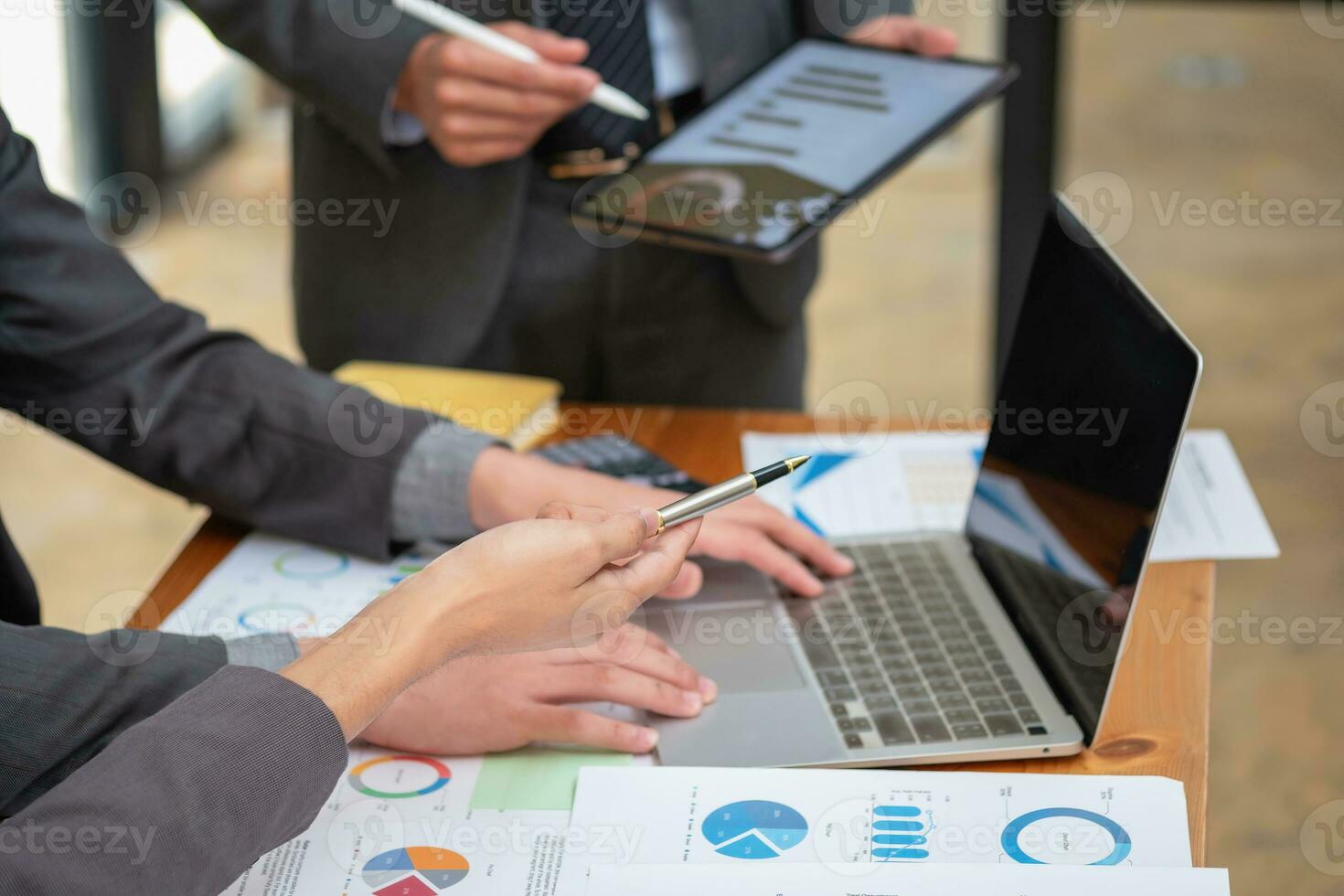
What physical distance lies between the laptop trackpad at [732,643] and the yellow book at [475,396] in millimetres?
321

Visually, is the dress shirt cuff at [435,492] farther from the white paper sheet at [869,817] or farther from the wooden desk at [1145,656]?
the white paper sheet at [869,817]

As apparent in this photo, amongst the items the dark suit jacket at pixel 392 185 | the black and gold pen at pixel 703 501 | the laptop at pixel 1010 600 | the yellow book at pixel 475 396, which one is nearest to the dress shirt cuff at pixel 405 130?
the dark suit jacket at pixel 392 185

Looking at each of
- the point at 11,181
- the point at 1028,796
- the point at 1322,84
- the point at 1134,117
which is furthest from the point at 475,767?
the point at 1322,84

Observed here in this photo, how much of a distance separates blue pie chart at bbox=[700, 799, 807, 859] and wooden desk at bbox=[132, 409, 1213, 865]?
5.2 inches

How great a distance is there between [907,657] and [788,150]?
20.7 inches

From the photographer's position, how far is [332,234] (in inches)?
59.2

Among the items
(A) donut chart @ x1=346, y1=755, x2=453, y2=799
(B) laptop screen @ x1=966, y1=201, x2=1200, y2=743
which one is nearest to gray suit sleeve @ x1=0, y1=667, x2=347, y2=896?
(A) donut chart @ x1=346, y1=755, x2=453, y2=799

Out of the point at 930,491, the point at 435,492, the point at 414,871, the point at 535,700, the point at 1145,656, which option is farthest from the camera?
the point at 930,491

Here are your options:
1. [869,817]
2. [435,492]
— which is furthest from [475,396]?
A: [869,817]

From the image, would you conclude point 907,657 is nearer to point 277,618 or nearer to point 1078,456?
point 1078,456

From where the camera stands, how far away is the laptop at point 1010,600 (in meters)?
0.88

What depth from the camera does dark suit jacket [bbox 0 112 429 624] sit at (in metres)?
1.10

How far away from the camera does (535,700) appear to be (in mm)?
904

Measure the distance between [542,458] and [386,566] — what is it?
160 mm
